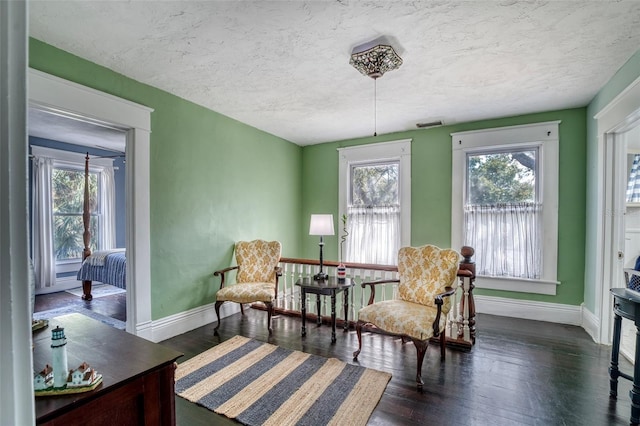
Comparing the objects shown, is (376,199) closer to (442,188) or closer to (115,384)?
(442,188)

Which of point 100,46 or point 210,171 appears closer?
point 100,46

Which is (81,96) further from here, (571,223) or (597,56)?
(571,223)

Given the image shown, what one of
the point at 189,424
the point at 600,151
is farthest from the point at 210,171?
the point at 600,151

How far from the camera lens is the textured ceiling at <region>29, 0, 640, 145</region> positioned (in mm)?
1945

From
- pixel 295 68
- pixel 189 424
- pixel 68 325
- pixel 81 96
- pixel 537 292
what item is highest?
pixel 295 68

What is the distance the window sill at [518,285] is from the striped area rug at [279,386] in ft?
8.00

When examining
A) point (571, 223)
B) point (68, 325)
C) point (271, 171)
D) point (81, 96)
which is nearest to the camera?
point (68, 325)

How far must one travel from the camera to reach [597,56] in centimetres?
250

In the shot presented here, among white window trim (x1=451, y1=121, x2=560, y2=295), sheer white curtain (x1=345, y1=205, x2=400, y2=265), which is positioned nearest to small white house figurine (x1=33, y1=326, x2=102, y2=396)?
sheer white curtain (x1=345, y1=205, x2=400, y2=265)

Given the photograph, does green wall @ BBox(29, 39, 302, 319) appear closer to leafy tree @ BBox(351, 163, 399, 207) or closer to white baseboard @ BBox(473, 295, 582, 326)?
leafy tree @ BBox(351, 163, 399, 207)

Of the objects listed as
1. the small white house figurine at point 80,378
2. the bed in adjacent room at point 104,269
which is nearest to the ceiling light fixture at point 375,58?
the small white house figurine at point 80,378

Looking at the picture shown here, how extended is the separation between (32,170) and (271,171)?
412 cm

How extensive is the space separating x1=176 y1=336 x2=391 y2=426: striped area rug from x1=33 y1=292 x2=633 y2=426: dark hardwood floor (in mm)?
106

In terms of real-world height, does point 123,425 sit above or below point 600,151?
below
